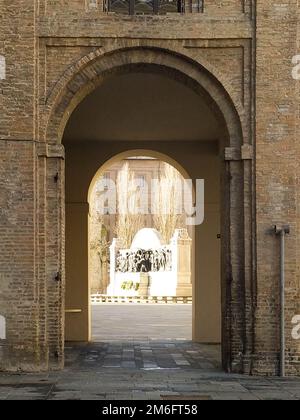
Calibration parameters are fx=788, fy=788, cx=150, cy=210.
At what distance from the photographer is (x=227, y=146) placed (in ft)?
46.5

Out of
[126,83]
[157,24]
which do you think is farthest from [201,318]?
[157,24]

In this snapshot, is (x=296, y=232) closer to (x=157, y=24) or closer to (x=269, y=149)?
(x=269, y=149)

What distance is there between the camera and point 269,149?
13664 mm

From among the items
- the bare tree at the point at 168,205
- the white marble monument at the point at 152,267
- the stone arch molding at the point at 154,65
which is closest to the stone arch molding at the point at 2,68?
the stone arch molding at the point at 154,65

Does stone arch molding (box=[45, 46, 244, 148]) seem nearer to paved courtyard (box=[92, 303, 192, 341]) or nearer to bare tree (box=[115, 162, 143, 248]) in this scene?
paved courtyard (box=[92, 303, 192, 341])

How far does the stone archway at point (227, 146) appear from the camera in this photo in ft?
45.1

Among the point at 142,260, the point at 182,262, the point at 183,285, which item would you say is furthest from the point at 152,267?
the point at 183,285

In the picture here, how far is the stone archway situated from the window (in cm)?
71

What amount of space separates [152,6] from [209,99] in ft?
6.40

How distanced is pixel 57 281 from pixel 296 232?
4.23 meters

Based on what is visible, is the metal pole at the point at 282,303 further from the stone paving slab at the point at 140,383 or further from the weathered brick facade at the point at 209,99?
the stone paving slab at the point at 140,383

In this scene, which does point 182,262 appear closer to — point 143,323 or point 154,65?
point 143,323

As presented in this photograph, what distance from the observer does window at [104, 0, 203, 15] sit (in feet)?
45.9

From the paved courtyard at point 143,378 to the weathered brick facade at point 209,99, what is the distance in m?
0.71
